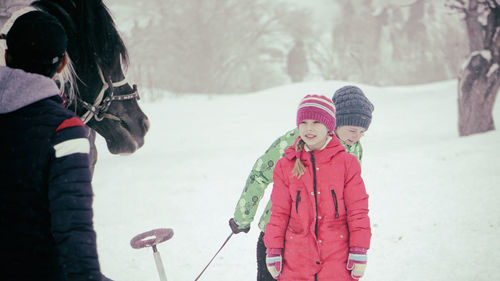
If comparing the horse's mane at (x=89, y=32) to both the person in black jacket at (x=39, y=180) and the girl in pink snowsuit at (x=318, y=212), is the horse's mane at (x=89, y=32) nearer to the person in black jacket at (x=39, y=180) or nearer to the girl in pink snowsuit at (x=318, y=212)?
the person in black jacket at (x=39, y=180)

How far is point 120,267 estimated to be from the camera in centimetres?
293

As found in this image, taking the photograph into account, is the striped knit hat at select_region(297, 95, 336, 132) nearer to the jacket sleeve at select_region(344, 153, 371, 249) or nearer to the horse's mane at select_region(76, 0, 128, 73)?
the jacket sleeve at select_region(344, 153, 371, 249)

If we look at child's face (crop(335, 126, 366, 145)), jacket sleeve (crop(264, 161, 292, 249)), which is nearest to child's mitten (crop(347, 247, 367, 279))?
jacket sleeve (crop(264, 161, 292, 249))

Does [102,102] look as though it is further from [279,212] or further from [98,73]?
[279,212]

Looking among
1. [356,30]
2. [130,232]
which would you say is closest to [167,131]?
[130,232]

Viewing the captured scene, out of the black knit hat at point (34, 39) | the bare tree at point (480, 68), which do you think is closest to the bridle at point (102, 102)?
the black knit hat at point (34, 39)

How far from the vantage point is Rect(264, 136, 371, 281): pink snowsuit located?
135 centimetres

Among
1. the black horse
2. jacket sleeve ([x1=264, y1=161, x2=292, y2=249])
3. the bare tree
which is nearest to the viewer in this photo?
jacket sleeve ([x1=264, y1=161, x2=292, y2=249])

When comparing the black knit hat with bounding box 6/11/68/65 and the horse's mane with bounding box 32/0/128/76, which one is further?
the horse's mane with bounding box 32/0/128/76

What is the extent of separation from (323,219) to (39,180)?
1.09 m

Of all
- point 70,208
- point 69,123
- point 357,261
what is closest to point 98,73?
point 69,123

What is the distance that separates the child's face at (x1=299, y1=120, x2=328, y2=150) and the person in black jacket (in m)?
0.91

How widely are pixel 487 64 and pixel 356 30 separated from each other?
18266 millimetres

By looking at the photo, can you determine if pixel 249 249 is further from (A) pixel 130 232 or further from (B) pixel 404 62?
(B) pixel 404 62
